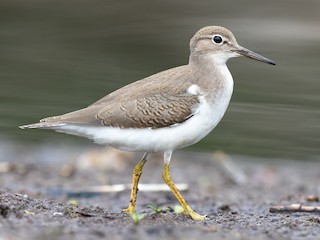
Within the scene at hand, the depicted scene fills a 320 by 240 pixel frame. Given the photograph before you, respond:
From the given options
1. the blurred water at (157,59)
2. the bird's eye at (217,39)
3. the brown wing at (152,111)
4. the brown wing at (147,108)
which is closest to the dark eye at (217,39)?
the bird's eye at (217,39)

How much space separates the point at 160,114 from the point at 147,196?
238 centimetres

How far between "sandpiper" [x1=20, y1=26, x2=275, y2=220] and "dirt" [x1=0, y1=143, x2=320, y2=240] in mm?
676

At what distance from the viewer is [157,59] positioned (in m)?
15.2

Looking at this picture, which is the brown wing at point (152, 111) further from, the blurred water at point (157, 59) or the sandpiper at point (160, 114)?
the blurred water at point (157, 59)

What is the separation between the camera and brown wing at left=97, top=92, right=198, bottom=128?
6992 millimetres

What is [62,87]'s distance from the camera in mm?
13625

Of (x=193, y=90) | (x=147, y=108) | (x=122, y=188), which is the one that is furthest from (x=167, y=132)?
(x=122, y=188)

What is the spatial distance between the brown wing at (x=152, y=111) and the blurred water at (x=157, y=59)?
489 cm

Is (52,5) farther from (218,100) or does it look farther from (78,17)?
(218,100)

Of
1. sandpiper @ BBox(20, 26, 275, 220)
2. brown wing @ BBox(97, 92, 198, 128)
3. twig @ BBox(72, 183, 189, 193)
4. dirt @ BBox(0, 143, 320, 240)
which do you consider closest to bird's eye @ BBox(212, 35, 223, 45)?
sandpiper @ BBox(20, 26, 275, 220)

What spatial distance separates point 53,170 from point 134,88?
3.96 metres

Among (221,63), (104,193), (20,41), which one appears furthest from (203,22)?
(221,63)

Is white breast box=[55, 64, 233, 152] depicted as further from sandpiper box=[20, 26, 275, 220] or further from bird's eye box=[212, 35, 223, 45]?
bird's eye box=[212, 35, 223, 45]

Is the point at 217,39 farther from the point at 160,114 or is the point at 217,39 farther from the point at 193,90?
the point at 160,114
